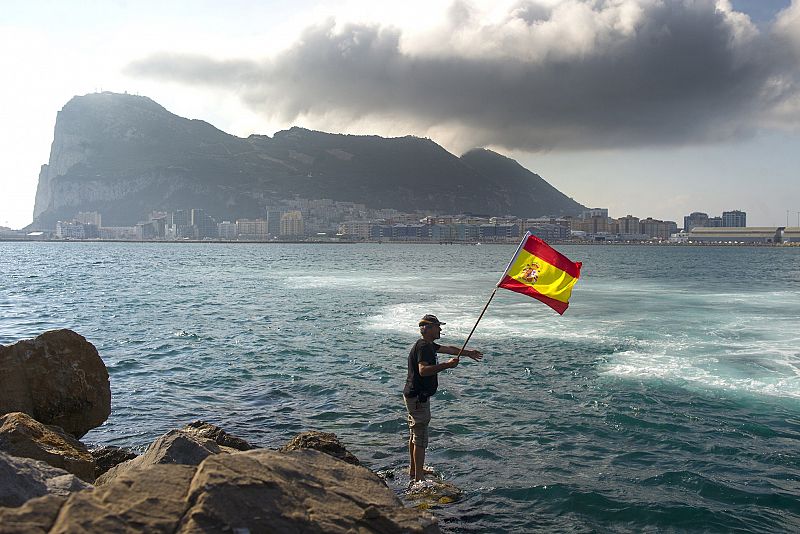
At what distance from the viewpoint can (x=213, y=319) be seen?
94.0 ft

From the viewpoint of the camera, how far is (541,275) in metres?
9.34

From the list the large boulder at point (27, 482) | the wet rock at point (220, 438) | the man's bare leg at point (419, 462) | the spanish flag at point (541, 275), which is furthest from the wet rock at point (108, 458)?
the spanish flag at point (541, 275)

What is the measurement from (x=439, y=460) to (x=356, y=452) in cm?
→ 144

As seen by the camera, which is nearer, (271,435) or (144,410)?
(271,435)

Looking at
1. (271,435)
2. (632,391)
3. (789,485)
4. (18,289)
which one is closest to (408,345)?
(632,391)

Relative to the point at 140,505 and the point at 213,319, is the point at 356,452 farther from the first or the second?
the point at 213,319

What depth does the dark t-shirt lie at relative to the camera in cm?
804

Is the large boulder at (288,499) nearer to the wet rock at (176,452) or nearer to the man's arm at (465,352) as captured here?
the wet rock at (176,452)

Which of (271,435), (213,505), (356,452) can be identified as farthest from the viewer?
(271,435)

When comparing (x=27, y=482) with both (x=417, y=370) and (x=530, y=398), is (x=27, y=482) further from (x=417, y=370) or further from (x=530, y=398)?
(x=530, y=398)

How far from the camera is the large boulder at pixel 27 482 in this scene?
504 cm

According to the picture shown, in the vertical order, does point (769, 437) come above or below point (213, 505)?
below

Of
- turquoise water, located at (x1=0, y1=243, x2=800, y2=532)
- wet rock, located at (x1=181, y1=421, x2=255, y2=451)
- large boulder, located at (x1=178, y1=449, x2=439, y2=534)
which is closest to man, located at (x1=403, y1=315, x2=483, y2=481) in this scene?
turquoise water, located at (x1=0, y1=243, x2=800, y2=532)

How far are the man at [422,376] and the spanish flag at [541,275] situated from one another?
1.67 m
